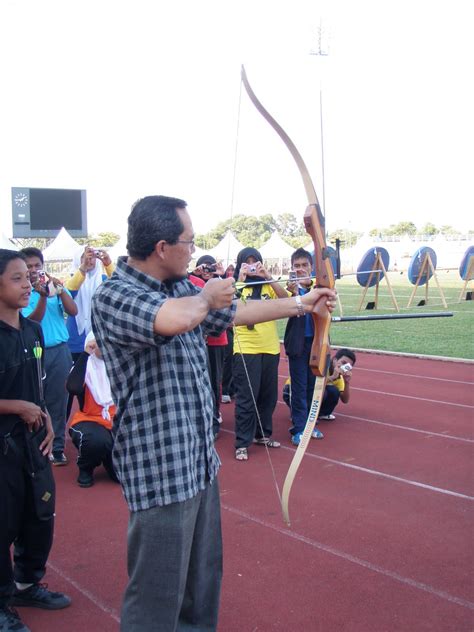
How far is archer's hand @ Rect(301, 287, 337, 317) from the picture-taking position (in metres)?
2.62

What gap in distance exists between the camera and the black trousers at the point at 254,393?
5801mm

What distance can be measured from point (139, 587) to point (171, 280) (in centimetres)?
106

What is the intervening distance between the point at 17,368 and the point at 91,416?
2261 mm

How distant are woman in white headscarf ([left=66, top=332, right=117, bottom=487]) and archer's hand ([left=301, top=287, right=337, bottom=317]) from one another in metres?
2.67

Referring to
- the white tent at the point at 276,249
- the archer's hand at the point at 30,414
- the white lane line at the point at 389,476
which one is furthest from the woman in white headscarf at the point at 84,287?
the white tent at the point at 276,249

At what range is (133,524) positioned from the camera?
2236mm

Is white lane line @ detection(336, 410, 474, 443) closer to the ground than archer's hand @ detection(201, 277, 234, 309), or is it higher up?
closer to the ground

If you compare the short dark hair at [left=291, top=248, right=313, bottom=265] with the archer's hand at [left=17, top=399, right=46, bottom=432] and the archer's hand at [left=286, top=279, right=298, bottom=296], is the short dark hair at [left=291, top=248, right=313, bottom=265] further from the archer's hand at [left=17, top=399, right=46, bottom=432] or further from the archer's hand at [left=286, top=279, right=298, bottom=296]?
the archer's hand at [left=17, top=399, right=46, bottom=432]

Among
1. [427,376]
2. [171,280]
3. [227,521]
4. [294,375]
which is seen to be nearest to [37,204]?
[427,376]

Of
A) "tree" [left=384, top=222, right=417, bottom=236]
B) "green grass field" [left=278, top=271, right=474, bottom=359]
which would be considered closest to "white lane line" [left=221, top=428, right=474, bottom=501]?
"green grass field" [left=278, top=271, right=474, bottom=359]

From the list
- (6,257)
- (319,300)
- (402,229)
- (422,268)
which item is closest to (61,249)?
(422,268)

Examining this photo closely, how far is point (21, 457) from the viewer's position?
3082 millimetres

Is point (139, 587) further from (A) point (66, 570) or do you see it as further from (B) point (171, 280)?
(A) point (66, 570)

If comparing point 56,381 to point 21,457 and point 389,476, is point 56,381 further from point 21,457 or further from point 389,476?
point 389,476
